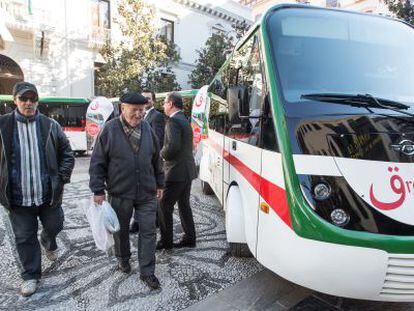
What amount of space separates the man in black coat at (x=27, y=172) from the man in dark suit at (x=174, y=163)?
1.13 meters

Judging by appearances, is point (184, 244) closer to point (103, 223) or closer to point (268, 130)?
point (103, 223)

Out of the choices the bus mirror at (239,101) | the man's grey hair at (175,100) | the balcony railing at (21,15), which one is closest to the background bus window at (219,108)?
the man's grey hair at (175,100)

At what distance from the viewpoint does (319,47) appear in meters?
3.19

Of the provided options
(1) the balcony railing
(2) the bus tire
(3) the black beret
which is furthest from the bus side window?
(1) the balcony railing

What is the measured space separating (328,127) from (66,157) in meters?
2.46

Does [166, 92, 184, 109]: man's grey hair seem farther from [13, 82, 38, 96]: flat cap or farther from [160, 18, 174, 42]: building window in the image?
[160, 18, 174, 42]: building window

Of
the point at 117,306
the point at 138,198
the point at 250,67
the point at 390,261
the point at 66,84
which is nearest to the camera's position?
the point at 390,261

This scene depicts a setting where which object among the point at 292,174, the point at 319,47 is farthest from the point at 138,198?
the point at 319,47

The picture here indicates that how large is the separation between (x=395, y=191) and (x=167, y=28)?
25.3 metres

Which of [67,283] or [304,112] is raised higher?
[304,112]

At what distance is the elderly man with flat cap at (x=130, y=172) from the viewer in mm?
3338

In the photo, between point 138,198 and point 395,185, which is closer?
point 395,185

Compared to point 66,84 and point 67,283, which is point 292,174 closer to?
point 67,283

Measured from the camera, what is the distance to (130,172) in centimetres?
335
